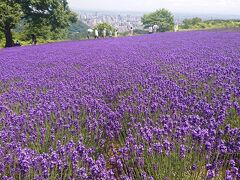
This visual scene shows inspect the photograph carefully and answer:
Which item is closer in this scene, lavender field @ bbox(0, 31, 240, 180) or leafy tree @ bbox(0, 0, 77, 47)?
lavender field @ bbox(0, 31, 240, 180)

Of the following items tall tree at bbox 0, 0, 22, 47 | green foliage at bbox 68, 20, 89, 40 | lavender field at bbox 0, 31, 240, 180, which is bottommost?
green foliage at bbox 68, 20, 89, 40

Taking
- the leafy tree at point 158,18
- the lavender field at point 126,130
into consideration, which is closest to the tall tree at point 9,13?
the lavender field at point 126,130

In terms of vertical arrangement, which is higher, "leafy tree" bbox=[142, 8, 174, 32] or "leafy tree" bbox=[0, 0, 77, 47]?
"leafy tree" bbox=[0, 0, 77, 47]

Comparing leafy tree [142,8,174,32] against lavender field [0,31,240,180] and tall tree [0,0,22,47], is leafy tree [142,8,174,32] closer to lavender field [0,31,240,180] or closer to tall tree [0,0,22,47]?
tall tree [0,0,22,47]

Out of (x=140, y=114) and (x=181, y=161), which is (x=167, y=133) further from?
(x=140, y=114)

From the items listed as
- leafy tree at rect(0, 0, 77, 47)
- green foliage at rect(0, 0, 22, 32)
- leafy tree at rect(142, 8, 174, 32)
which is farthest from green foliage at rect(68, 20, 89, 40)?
green foliage at rect(0, 0, 22, 32)

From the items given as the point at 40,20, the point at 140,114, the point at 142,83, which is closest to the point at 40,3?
the point at 40,20

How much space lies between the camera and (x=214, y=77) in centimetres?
475

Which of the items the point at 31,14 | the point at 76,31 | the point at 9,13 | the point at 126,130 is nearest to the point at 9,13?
the point at 9,13

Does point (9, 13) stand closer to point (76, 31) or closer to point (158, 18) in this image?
point (158, 18)

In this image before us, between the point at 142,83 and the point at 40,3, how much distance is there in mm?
17738

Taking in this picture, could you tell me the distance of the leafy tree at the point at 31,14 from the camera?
19062 mm

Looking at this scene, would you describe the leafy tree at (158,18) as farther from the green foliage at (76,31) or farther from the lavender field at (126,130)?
the lavender field at (126,130)

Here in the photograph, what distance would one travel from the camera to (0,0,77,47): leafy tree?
19.1 metres
